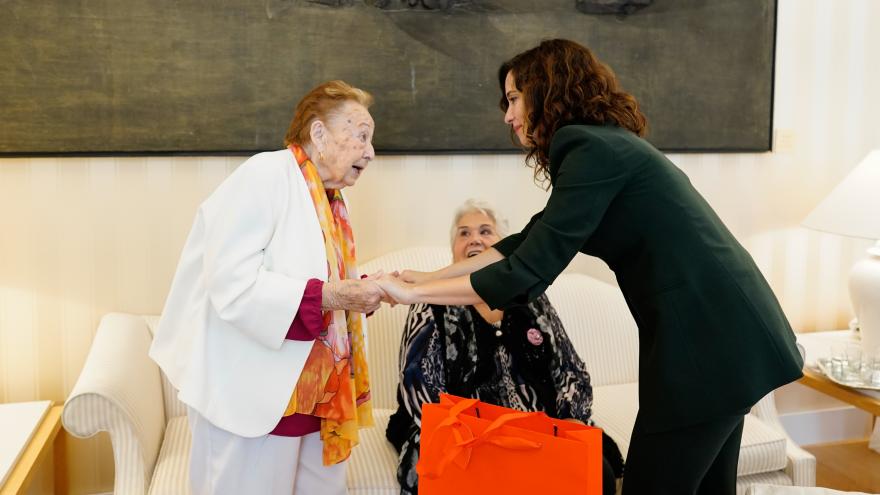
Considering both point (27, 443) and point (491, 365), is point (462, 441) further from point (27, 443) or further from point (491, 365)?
point (27, 443)

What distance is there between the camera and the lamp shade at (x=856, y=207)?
2832 millimetres

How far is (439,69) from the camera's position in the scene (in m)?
2.88

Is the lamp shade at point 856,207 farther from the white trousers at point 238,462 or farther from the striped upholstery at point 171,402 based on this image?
the striped upholstery at point 171,402

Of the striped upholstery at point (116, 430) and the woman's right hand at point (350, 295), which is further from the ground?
the woman's right hand at point (350, 295)

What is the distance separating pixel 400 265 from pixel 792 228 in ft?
5.63

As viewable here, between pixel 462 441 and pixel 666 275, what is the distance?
20.2 inches

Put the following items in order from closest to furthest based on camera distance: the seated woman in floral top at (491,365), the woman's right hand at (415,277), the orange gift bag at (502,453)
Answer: the orange gift bag at (502,453) < the woman's right hand at (415,277) < the seated woman in floral top at (491,365)

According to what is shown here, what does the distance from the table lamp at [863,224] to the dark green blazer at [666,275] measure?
4.20 feet

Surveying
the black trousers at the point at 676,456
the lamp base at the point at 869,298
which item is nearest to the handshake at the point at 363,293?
the black trousers at the point at 676,456

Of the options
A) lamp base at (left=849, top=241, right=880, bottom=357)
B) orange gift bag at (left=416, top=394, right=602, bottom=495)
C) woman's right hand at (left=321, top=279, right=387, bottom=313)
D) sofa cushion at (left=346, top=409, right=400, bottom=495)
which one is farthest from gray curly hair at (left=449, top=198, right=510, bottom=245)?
lamp base at (left=849, top=241, right=880, bottom=357)

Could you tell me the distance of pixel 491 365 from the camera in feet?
7.74

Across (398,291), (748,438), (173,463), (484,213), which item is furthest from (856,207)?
(173,463)

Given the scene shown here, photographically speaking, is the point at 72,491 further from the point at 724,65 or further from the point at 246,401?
the point at 724,65

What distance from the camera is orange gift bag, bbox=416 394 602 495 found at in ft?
4.98
